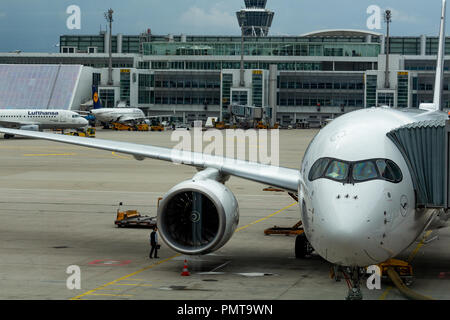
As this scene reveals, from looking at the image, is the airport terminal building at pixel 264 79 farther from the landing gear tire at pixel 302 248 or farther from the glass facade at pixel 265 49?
the landing gear tire at pixel 302 248

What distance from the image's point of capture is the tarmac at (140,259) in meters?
19.3

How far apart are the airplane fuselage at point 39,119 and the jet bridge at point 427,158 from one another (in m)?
90.3

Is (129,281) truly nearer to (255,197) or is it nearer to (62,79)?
(255,197)

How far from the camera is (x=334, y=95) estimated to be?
162 metres

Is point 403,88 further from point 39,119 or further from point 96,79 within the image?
point 39,119

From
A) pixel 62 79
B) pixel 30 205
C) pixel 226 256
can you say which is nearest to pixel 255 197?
pixel 30 205

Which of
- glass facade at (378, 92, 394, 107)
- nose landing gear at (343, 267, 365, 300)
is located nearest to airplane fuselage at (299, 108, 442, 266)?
nose landing gear at (343, 267, 365, 300)

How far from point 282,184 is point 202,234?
2741 millimetres

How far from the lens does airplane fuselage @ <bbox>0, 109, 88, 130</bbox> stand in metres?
104

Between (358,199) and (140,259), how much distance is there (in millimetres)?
9908

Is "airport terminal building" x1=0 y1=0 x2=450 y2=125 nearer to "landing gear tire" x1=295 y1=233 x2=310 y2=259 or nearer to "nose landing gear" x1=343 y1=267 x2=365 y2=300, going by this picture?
"landing gear tire" x1=295 y1=233 x2=310 y2=259

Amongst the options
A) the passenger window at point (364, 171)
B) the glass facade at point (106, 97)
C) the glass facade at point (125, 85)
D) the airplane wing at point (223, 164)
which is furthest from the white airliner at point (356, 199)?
the glass facade at point (125, 85)

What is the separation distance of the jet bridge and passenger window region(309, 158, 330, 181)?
5.88 feet

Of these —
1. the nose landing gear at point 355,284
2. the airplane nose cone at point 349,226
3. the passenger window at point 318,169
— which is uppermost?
the passenger window at point 318,169
